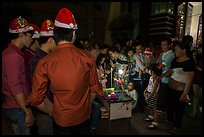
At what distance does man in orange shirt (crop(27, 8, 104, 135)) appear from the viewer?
65.9 inches

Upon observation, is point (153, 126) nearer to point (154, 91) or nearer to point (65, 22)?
point (154, 91)

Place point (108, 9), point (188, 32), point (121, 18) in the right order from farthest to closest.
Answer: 1. point (108, 9)
2. point (121, 18)
3. point (188, 32)

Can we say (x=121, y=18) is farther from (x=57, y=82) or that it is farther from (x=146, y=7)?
(x=57, y=82)

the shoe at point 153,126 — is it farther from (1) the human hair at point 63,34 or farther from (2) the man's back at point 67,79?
(1) the human hair at point 63,34

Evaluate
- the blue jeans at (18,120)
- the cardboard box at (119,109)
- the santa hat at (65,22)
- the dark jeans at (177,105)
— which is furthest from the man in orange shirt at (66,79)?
the dark jeans at (177,105)

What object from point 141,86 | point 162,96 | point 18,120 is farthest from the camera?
point 141,86

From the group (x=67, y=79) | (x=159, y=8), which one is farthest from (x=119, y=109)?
(x=159, y=8)

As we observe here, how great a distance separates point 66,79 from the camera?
5.46 ft

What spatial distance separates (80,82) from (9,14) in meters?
9.41

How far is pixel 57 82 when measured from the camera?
5.52ft

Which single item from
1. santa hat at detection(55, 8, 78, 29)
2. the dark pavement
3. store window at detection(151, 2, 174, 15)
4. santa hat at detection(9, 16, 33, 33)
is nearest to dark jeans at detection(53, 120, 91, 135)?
santa hat at detection(55, 8, 78, 29)

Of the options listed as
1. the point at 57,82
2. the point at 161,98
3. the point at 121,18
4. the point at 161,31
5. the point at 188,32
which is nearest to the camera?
the point at 57,82

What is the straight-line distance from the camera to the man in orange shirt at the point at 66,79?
167cm

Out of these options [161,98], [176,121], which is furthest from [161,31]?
[176,121]
